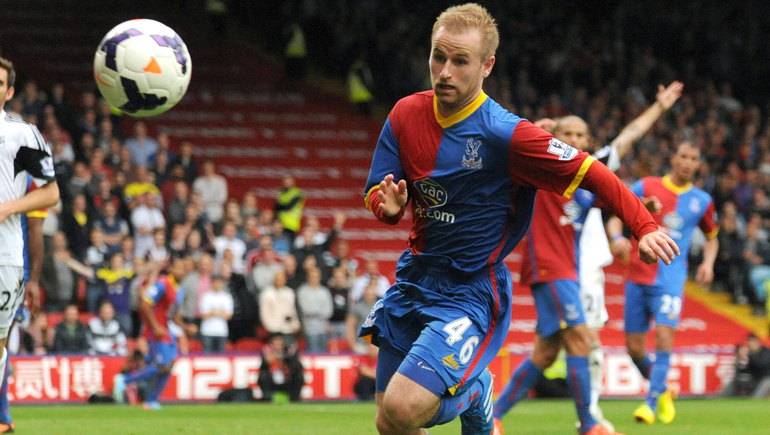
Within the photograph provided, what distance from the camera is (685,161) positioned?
385 inches

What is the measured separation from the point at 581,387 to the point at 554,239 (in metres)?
1.09

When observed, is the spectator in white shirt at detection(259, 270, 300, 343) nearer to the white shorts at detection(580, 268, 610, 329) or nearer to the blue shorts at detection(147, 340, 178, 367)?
the blue shorts at detection(147, 340, 178, 367)

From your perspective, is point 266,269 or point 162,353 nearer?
point 162,353

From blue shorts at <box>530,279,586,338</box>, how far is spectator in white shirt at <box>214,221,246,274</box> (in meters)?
8.51

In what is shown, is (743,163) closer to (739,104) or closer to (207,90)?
(739,104)

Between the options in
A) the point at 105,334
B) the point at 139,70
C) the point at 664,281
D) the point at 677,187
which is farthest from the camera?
the point at 105,334

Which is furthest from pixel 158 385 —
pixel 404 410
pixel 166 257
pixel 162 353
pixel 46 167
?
pixel 404 410

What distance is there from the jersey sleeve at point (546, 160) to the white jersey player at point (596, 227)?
8.90 ft

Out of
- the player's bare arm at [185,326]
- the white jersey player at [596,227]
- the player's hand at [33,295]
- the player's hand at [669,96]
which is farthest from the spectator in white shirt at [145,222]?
the player's hand at [669,96]

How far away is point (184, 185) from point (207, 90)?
318 inches

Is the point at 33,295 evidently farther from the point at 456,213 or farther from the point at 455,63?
the point at 455,63

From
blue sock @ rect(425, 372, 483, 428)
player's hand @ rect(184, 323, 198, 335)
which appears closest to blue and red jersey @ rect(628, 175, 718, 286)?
blue sock @ rect(425, 372, 483, 428)

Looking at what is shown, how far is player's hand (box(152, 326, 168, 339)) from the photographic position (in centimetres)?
Result: 1204

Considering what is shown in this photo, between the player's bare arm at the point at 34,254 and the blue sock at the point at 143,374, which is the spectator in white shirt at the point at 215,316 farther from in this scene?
the player's bare arm at the point at 34,254
